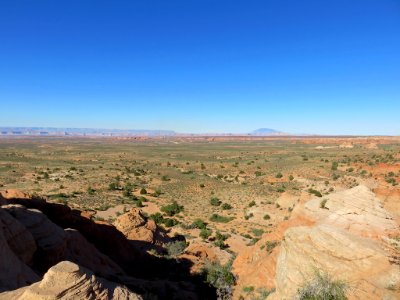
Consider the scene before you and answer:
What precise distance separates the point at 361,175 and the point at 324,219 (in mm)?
37812

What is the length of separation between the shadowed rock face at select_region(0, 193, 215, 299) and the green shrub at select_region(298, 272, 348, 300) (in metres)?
6.12

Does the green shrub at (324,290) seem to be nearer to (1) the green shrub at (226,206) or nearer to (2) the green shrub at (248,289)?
(2) the green shrub at (248,289)

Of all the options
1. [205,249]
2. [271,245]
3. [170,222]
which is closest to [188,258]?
[205,249]

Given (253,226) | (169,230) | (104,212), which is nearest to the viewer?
(169,230)

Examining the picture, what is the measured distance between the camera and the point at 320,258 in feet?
40.6

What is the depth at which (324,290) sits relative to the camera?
10.6 m

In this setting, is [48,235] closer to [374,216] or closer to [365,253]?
[365,253]

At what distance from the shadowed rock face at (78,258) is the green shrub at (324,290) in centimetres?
612

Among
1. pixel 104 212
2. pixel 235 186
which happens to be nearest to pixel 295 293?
pixel 104 212

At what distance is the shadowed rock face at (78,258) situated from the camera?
830cm

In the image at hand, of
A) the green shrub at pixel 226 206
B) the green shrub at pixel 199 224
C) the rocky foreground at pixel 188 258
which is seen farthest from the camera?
the green shrub at pixel 226 206

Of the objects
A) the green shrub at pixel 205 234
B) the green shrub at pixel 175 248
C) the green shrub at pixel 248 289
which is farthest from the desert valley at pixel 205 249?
the green shrub at pixel 205 234

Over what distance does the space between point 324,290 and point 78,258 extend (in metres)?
11.0

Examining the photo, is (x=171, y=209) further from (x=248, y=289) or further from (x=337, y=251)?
(x=337, y=251)
